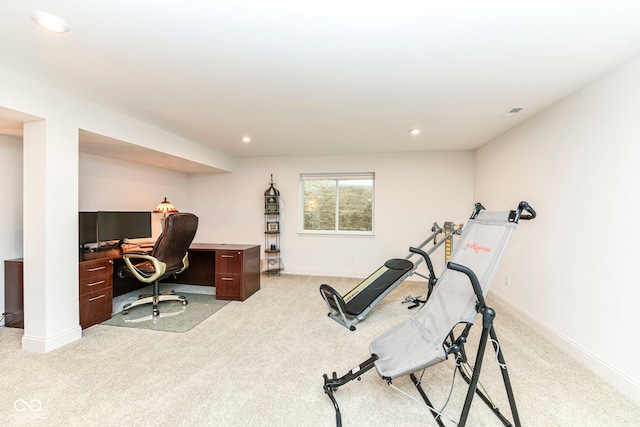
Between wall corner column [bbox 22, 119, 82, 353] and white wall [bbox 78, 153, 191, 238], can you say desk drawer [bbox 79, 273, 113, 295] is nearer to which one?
wall corner column [bbox 22, 119, 82, 353]

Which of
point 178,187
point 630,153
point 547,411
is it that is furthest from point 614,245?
point 178,187

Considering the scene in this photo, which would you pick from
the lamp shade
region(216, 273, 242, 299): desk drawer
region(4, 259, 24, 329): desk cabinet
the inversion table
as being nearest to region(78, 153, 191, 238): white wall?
the lamp shade

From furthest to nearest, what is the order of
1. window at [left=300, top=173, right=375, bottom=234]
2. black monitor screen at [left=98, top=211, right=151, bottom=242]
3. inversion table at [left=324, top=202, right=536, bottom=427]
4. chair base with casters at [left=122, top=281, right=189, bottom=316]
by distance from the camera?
1. window at [left=300, top=173, right=375, bottom=234]
2. black monitor screen at [left=98, top=211, right=151, bottom=242]
3. chair base with casters at [left=122, top=281, right=189, bottom=316]
4. inversion table at [left=324, top=202, right=536, bottom=427]

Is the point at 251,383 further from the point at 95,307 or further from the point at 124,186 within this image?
the point at 124,186

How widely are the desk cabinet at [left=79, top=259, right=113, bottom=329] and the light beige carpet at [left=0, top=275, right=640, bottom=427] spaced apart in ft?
0.50

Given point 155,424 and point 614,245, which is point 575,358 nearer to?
point 614,245

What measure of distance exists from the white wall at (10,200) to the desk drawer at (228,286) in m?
2.14

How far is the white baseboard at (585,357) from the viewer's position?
5.89ft

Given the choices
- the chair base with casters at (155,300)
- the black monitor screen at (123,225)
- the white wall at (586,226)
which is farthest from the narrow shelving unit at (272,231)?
the white wall at (586,226)

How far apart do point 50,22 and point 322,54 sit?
5.16 ft

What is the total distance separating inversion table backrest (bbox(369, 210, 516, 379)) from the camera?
147 cm

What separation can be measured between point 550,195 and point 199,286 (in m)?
4.91

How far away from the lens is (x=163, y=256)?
323 centimetres

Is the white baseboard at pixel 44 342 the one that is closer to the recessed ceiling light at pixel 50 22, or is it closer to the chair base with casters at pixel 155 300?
the chair base with casters at pixel 155 300
